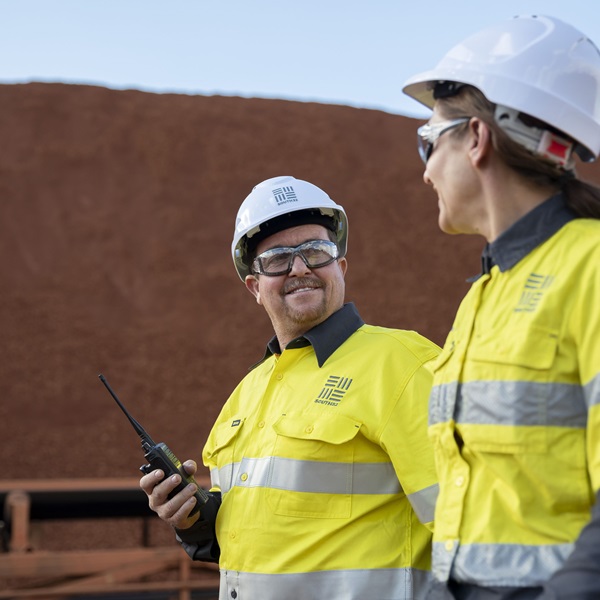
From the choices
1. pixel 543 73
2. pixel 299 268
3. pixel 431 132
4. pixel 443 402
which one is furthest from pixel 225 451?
pixel 543 73

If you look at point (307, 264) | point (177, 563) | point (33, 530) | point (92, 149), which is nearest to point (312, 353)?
point (307, 264)

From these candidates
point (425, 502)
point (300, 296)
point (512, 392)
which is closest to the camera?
point (512, 392)

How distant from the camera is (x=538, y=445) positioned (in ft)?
5.37

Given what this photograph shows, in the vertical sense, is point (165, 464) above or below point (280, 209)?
below

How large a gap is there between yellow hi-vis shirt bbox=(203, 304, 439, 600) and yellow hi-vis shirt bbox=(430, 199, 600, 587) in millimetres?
730

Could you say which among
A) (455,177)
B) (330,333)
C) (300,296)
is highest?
(455,177)

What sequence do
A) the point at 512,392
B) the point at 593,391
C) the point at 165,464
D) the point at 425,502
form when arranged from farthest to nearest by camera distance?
the point at 165,464 → the point at 425,502 → the point at 512,392 → the point at 593,391

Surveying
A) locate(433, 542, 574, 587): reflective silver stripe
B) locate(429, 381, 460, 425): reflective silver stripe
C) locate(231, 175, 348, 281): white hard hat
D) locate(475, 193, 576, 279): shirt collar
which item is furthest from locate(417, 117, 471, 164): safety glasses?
locate(231, 175, 348, 281): white hard hat

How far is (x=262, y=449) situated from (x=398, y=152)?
15.8 metres

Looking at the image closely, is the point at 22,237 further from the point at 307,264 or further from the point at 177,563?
the point at 307,264

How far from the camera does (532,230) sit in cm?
181

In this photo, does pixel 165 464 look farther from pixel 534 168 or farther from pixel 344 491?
pixel 534 168

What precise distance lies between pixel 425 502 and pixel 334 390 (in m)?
0.45

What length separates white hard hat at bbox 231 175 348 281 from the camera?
3.25 metres
